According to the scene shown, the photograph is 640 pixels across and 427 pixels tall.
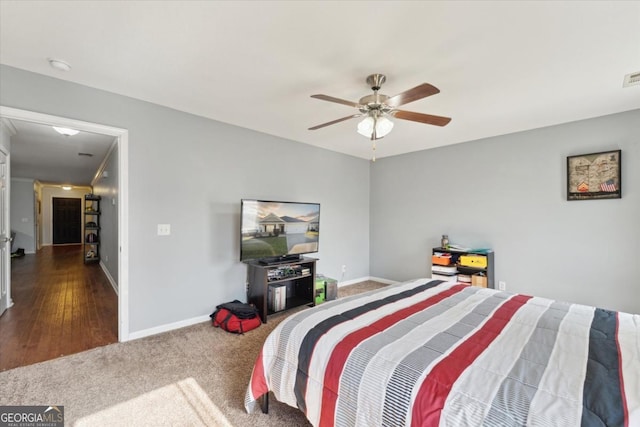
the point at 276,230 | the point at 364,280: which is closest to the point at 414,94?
the point at 276,230

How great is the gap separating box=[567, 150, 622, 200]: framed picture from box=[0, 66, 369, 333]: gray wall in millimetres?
3459

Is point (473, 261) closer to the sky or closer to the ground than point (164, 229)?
closer to the ground

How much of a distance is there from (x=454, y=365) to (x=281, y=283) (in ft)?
9.22

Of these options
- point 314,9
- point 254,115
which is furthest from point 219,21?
point 254,115

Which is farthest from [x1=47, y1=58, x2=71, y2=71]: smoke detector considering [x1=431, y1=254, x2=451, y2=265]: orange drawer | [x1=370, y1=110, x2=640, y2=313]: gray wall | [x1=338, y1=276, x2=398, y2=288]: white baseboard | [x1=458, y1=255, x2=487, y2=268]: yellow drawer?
[x1=458, y1=255, x2=487, y2=268]: yellow drawer

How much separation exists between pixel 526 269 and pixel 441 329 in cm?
293

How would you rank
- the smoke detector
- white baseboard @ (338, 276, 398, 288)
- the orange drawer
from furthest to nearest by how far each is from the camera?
1. white baseboard @ (338, 276, 398, 288)
2. the orange drawer
3. the smoke detector

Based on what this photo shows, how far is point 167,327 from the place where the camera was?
121 inches

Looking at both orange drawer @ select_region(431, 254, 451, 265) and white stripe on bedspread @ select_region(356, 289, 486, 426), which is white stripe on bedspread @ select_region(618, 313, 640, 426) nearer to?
white stripe on bedspread @ select_region(356, 289, 486, 426)

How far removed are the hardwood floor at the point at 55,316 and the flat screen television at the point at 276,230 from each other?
165 centimetres

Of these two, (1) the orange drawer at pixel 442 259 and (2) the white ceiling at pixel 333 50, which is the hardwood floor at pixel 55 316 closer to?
(2) the white ceiling at pixel 333 50

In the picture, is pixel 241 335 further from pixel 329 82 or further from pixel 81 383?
pixel 329 82

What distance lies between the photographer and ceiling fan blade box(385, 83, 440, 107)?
1.86m

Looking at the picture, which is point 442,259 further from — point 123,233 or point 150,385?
point 123,233
